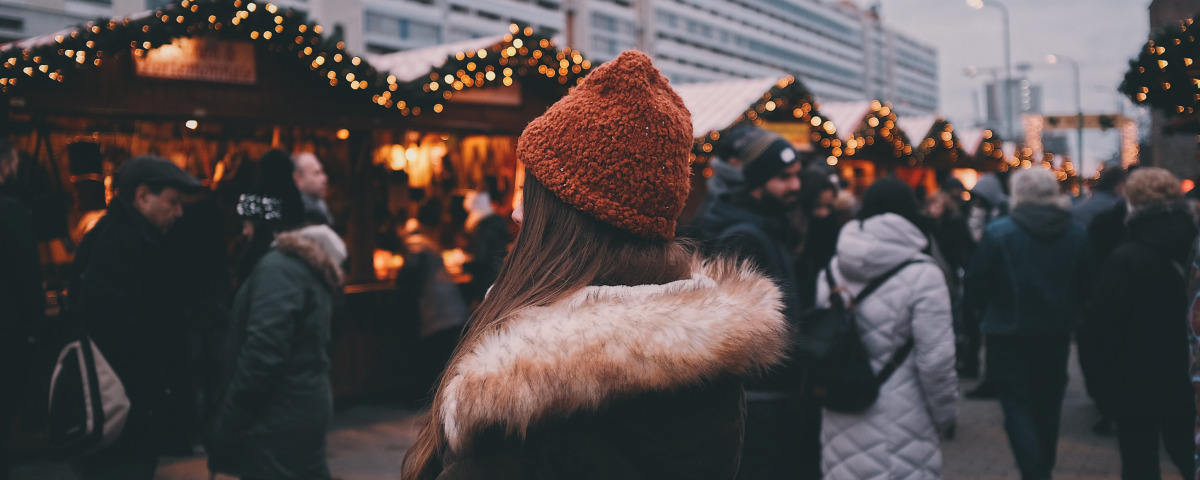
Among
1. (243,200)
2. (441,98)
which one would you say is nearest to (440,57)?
(441,98)

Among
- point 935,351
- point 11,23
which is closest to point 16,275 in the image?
point 935,351

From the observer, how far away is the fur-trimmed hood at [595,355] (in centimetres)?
138

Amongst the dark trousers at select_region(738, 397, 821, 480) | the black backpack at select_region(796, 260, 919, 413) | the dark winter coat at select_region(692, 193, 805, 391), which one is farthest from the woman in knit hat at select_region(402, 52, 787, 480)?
the black backpack at select_region(796, 260, 919, 413)

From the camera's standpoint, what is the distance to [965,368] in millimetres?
9664

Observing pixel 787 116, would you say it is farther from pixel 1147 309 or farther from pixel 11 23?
pixel 11 23

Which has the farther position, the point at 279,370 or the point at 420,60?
the point at 420,60

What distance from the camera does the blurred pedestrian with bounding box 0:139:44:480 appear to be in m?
3.97

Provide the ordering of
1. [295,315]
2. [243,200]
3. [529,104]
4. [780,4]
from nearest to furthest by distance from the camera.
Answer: [295,315]
[243,200]
[529,104]
[780,4]

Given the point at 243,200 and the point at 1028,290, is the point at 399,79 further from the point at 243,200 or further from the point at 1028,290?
the point at 1028,290

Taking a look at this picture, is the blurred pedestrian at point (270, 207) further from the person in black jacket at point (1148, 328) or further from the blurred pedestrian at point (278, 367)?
the person in black jacket at point (1148, 328)

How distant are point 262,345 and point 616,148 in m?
2.44

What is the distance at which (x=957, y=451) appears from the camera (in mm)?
6727

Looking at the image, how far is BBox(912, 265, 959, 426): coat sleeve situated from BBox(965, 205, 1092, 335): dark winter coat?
6.60 ft

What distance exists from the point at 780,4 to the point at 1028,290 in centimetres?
15272
